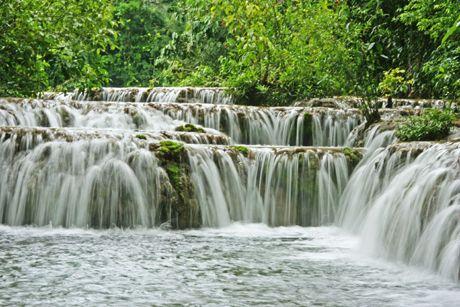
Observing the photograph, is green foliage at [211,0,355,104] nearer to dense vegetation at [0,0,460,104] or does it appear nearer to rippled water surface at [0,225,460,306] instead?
dense vegetation at [0,0,460,104]

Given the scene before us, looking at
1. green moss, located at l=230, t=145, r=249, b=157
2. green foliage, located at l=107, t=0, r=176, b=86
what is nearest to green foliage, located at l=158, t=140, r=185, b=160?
green moss, located at l=230, t=145, r=249, b=157

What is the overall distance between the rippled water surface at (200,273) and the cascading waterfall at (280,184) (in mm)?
1826

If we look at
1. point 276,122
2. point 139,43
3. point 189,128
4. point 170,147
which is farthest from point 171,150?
point 139,43

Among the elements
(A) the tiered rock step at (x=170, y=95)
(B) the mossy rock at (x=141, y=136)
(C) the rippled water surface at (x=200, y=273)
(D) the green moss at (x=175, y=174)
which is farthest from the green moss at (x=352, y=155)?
(A) the tiered rock step at (x=170, y=95)

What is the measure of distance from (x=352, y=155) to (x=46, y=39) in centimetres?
632

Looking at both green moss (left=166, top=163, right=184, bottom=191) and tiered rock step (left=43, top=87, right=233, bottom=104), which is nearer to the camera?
green moss (left=166, top=163, right=184, bottom=191)

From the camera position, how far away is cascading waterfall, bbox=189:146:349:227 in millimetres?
11312

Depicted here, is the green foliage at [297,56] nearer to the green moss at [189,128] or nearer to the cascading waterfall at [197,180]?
the green moss at [189,128]

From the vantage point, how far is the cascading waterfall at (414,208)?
7000 mm

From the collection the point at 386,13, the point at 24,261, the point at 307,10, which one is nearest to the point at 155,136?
the point at 24,261

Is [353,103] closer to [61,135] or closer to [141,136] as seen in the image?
[141,136]

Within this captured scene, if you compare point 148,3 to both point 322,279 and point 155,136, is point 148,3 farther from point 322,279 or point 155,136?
point 322,279

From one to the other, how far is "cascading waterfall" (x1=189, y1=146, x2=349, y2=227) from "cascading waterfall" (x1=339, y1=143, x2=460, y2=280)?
0.92 meters

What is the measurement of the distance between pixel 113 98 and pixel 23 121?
6.19 m
